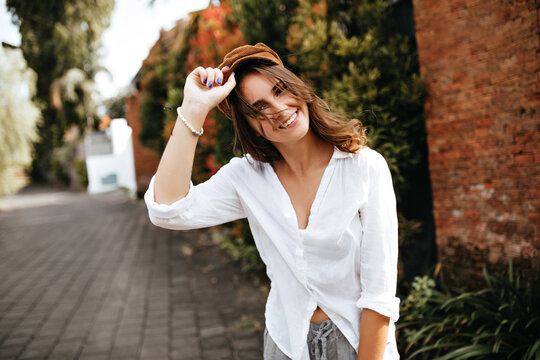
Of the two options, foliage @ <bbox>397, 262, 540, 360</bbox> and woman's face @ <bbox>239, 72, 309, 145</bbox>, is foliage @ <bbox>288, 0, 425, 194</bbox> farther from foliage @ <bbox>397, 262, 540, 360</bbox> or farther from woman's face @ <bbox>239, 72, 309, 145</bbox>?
woman's face @ <bbox>239, 72, 309, 145</bbox>

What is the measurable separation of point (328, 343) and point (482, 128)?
7.51ft

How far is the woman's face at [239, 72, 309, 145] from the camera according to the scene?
1.49 m

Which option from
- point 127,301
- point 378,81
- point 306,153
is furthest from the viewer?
point 127,301

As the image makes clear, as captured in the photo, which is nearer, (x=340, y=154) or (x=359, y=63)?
(x=340, y=154)

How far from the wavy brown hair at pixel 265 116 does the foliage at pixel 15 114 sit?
55.9 feet

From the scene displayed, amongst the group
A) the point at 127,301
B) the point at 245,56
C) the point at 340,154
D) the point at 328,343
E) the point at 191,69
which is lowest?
the point at 127,301

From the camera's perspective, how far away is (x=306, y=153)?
5.29 feet

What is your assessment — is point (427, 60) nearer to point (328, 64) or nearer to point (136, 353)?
point (328, 64)

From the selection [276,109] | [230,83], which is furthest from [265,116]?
[230,83]

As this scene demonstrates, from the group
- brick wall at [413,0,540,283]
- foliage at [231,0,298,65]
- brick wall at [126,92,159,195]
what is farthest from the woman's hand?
brick wall at [126,92,159,195]

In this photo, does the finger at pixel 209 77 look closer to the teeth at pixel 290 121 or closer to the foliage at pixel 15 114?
the teeth at pixel 290 121

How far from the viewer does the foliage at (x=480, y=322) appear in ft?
7.97

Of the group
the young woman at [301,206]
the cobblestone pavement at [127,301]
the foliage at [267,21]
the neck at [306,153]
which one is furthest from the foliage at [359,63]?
the young woman at [301,206]

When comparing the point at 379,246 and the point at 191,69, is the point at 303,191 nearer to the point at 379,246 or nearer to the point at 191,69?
the point at 379,246
